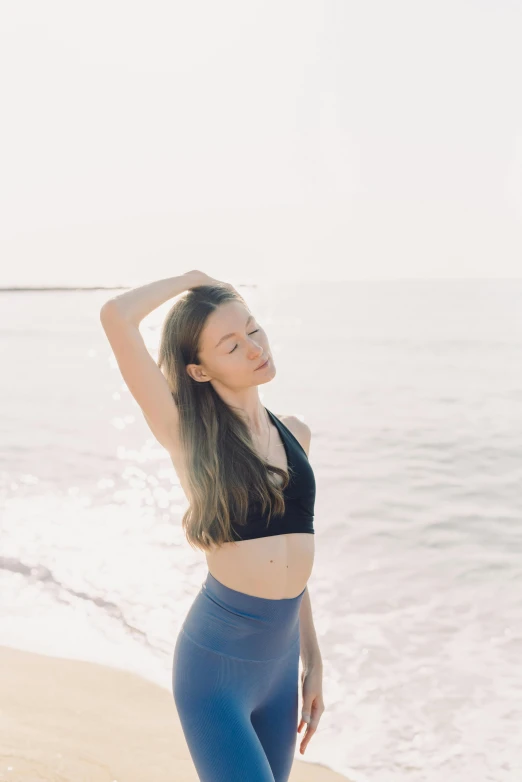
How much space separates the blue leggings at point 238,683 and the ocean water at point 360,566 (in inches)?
65.8

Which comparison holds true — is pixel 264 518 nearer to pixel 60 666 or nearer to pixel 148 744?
pixel 148 744

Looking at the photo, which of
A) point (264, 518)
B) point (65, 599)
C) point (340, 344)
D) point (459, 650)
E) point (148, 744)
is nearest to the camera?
point (264, 518)

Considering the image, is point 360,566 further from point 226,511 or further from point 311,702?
point 226,511

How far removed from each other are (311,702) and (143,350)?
1.42m

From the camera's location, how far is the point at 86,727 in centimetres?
443

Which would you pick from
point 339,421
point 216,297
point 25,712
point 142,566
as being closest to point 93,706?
point 25,712

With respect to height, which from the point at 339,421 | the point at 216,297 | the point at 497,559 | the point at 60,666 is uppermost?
the point at 216,297

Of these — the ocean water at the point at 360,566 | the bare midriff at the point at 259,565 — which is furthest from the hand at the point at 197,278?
the ocean water at the point at 360,566

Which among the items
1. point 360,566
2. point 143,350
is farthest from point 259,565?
point 360,566

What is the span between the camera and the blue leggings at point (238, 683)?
242cm

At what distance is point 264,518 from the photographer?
2611 mm

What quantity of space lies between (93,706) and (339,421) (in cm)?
1117

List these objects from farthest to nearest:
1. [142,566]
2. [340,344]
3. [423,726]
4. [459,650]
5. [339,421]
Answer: [340,344] → [339,421] → [142,566] → [459,650] → [423,726]

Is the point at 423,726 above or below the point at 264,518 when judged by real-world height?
below
